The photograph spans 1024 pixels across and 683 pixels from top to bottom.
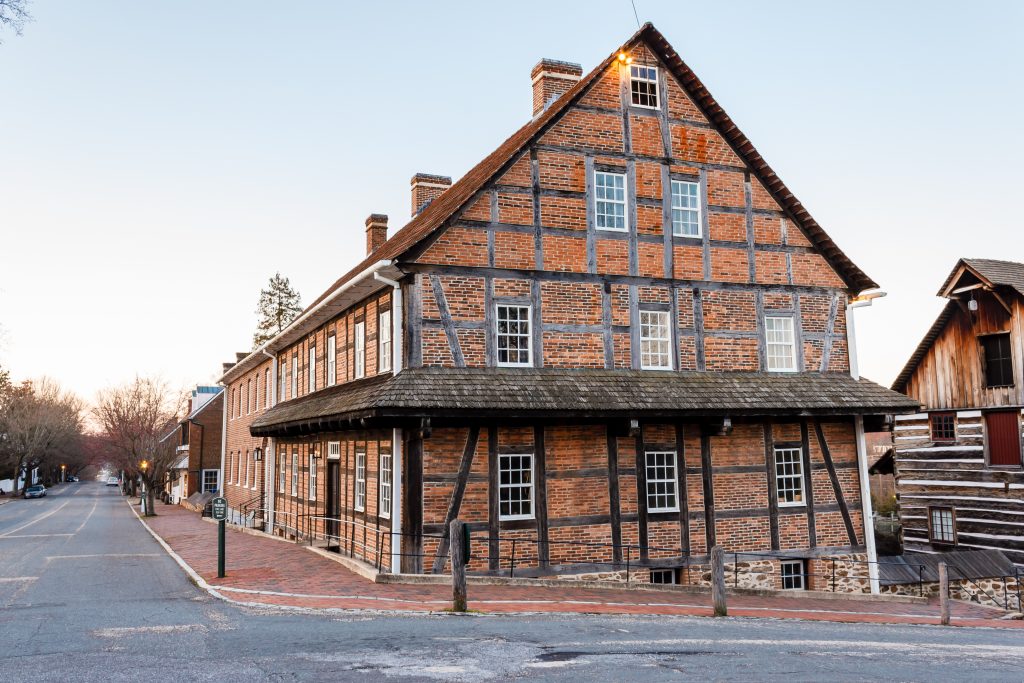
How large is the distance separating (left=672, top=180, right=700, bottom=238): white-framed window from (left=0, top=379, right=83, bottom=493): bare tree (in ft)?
233

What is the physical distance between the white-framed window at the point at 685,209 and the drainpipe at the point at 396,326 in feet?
22.6

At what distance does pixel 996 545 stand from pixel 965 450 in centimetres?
300

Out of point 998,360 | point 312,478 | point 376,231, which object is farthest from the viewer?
point 376,231

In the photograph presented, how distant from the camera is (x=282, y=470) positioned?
1046 inches

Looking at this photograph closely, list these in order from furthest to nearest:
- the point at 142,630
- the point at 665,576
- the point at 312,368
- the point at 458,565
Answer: the point at 312,368, the point at 665,576, the point at 458,565, the point at 142,630

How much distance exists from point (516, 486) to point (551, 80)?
12.0m

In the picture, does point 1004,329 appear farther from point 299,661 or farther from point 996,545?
point 299,661

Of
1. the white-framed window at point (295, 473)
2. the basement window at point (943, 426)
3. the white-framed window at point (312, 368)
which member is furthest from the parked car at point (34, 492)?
the basement window at point (943, 426)

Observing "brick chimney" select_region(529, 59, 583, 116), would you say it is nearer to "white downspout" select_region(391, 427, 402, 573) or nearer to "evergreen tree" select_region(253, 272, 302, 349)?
"white downspout" select_region(391, 427, 402, 573)

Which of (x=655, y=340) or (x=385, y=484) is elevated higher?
(x=655, y=340)

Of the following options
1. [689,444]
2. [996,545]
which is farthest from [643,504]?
[996,545]

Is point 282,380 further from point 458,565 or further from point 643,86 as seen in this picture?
point 458,565

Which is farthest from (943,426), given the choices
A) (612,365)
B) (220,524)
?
(220,524)

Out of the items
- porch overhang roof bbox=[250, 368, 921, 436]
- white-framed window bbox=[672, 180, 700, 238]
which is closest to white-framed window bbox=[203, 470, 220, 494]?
porch overhang roof bbox=[250, 368, 921, 436]
